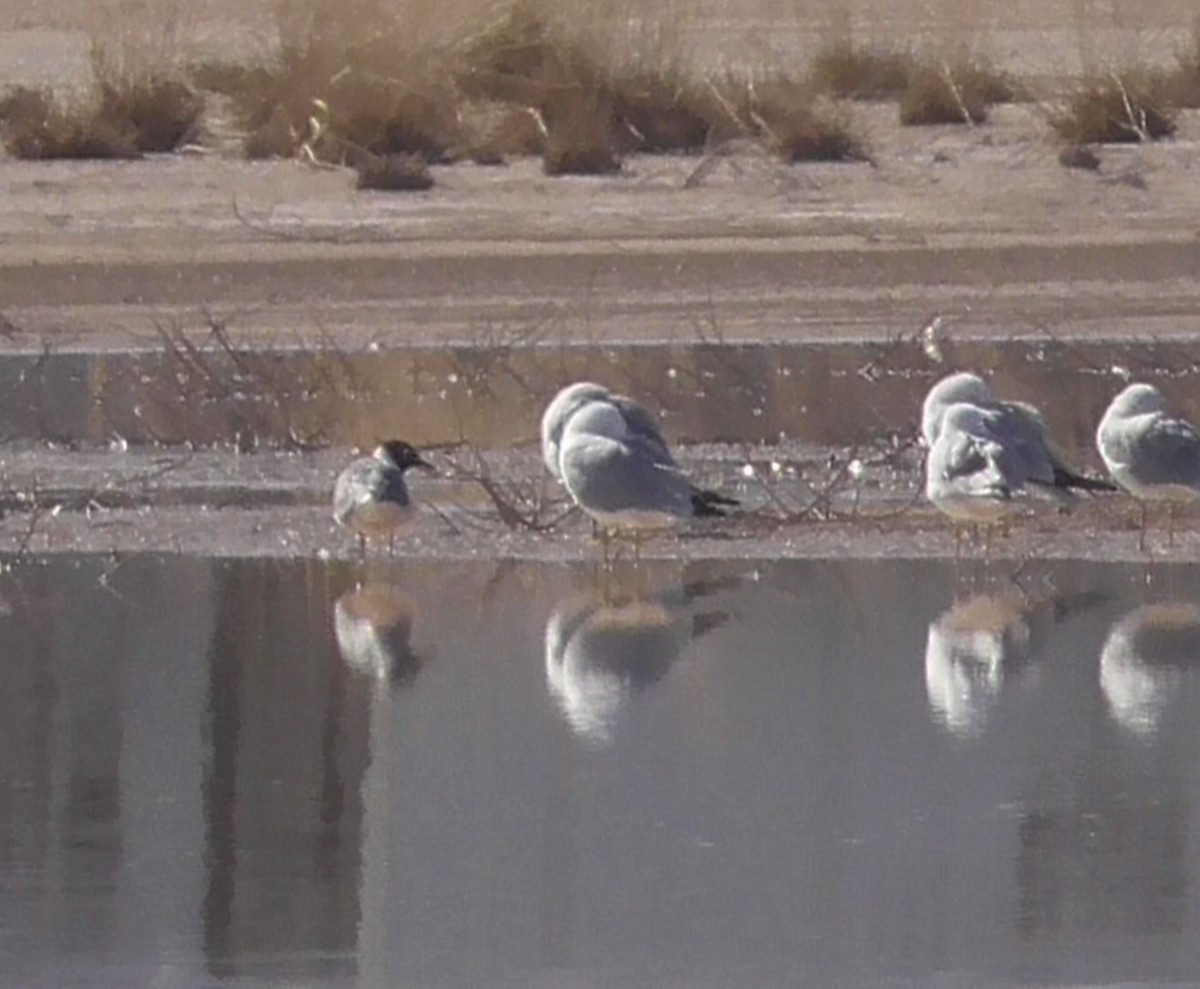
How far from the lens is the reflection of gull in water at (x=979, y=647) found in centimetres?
766

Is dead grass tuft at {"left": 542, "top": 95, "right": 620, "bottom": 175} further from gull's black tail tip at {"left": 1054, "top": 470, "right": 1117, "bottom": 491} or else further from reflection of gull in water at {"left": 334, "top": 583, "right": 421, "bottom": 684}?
reflection of gull in water at {"left": 334, "top": 583, "right": 421, "bottom": 684}

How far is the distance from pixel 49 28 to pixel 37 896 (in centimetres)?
2384

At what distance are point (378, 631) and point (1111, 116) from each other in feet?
41.4

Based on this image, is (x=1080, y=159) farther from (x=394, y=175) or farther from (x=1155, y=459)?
(x=1155, y=459)

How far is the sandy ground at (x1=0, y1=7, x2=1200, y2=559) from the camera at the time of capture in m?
15.6

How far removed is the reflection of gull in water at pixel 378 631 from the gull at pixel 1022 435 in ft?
6.88

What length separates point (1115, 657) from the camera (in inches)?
327

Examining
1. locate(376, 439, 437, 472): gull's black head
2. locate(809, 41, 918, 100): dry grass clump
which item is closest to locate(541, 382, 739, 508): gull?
locate(376, 439, 437, 472): gull's black head

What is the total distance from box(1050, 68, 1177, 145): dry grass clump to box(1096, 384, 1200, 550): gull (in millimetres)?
10081

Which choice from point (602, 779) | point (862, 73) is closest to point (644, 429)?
point (602, 779)

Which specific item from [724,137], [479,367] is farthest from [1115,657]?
[724,137]

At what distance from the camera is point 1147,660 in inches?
325

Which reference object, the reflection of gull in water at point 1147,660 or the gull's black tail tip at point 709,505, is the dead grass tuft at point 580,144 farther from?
the reflection of gull in water at point 1147,660

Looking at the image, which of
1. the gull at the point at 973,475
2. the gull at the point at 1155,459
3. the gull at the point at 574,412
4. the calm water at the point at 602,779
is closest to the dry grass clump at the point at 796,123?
the gull at the point at 574,412
